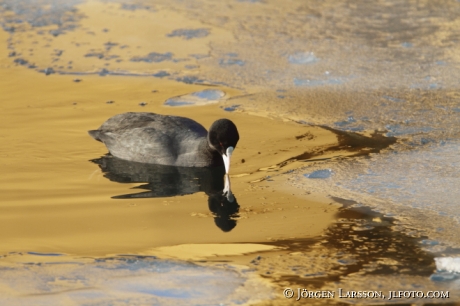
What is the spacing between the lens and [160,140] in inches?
283

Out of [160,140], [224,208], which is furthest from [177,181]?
[224,208]

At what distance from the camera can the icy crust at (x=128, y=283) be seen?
4395mm

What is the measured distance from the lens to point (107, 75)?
9.34 meters

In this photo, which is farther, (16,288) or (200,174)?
(200,174)

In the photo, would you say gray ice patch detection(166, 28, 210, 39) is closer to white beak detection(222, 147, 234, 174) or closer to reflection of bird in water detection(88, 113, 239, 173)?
reflection of bird in water detection(88, 113, 239, 173)

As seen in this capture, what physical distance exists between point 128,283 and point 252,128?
3.39m

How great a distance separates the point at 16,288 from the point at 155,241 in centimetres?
103

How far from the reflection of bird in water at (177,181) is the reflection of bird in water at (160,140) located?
7 centimetres

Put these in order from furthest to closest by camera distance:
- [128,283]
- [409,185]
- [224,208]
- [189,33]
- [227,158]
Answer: [189,33] → [227,158] → [409,185] → [224,208] → [128,283]

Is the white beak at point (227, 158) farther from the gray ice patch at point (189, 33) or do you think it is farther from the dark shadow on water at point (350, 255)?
the gray ice patch at point (189, 33)

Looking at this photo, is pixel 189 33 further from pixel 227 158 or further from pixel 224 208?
pixel 224 208

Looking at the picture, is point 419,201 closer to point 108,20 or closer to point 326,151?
point 326,151

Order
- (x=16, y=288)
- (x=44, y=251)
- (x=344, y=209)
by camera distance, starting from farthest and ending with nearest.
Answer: (x=344, y=209), (x=44, y=251), (x=16, y=288)

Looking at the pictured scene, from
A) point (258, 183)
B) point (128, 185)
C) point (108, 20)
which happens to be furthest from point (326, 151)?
point (108, 20)
